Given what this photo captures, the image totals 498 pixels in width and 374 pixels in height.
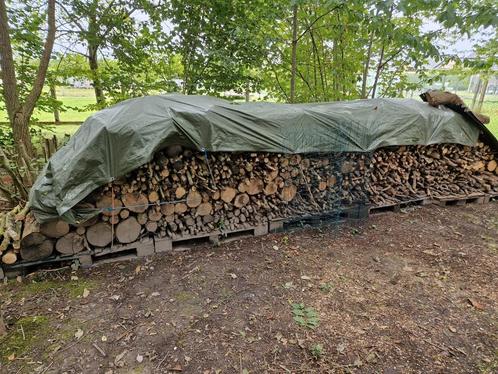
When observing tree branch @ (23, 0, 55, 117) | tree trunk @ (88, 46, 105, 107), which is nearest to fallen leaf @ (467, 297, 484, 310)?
tree branch @ (23, 0, 55, 117)

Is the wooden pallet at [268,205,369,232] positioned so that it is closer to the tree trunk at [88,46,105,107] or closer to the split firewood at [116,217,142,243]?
the split firewood at [116,217,142,243]

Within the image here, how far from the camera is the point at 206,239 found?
313 centimetres

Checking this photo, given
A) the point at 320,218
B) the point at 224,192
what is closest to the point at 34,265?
the point at 224,192

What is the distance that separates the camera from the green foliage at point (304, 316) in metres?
2.05

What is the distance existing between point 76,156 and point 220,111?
1.45 meters

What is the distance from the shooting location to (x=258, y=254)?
2.97m

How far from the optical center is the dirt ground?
177 centimetres

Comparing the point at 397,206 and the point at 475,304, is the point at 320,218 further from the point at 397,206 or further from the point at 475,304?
the point at 475,304

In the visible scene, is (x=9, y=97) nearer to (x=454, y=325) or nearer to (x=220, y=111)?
(x=220, y=111)

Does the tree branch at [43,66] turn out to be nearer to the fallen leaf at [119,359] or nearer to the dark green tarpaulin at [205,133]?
the dark green tarpaulin at [205,133]

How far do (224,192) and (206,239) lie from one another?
0.61m

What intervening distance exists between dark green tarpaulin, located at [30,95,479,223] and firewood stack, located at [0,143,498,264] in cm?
17

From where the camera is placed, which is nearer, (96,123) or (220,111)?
(96,123)

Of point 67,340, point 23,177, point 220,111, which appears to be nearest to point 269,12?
point 220,111
